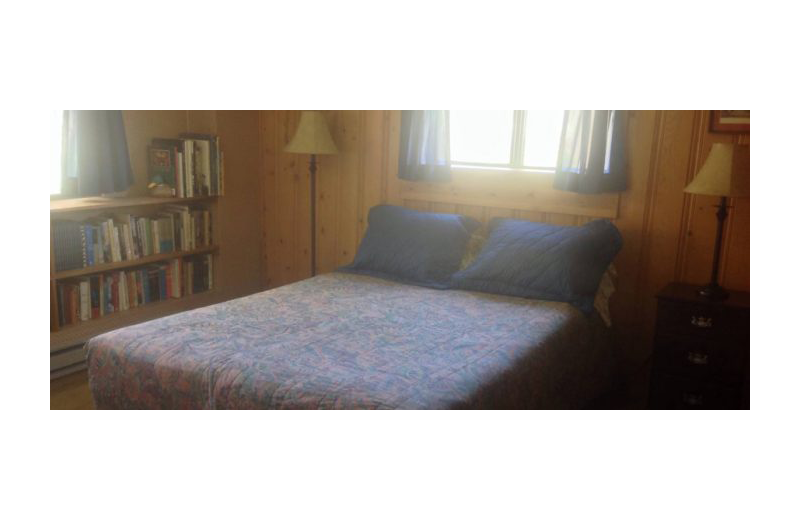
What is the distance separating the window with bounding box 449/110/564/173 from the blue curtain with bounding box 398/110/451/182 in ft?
0.25

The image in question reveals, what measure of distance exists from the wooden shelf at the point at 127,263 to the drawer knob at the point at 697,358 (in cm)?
283

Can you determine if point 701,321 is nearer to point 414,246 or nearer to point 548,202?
point 548,202

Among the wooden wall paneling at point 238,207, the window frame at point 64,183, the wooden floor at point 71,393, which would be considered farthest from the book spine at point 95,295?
the wooden wall paneling at point 238,207

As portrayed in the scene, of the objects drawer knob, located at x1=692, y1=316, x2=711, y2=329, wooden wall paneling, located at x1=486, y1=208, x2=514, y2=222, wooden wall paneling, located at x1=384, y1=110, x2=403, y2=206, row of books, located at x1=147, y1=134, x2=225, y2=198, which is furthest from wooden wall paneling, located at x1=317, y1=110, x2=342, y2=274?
drawer knob, located at x1=692, y1=316, x2=711, y2=329

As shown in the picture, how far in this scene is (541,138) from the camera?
3.28 metres

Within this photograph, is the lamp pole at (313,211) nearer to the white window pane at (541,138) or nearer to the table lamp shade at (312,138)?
the table lamp shade at (312,138)

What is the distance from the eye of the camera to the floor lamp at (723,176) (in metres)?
2.50

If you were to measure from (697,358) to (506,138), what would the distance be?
1483mm

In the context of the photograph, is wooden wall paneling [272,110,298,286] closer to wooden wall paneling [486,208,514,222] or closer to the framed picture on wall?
wooden wall paneling [486,208,514,222]

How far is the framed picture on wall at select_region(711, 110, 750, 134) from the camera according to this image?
8.81 ft

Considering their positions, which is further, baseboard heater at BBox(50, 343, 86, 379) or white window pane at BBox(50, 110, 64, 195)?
white window pane at BBox(50, 110, 64, 195)

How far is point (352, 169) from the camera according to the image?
3854 millimetres
